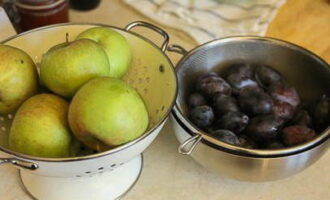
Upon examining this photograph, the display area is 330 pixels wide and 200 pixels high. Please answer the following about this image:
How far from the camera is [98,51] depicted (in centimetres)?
50

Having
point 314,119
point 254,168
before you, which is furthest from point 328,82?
point 254,168

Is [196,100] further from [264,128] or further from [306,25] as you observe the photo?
[306,25]

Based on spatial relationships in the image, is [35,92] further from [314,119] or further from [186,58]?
[314,119]

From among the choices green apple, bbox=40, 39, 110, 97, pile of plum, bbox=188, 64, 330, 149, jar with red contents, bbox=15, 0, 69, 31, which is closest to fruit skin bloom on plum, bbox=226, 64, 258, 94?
pile of plum, bbox=188, 64, 330, 149

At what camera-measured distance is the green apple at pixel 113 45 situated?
545 millimetres

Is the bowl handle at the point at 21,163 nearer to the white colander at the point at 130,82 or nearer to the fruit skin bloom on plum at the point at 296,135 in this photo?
the white colander at the point at 130,82

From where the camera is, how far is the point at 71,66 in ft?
1.58

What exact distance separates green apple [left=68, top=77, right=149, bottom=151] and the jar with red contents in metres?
0.35

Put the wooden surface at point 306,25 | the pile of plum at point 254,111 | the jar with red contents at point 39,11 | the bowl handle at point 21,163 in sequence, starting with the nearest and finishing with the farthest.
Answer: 1. the bowl handle at point 21,163
2. the pile of plum at point 254,111
3. the jar with red contents at point 39,11
4. the wooden surface at point 306,25

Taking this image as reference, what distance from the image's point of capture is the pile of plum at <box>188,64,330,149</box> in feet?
1.76

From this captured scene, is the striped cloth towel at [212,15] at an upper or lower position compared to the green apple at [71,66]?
lower

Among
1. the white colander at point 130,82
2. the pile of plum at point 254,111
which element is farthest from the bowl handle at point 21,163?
the pile of plum at point 254,111

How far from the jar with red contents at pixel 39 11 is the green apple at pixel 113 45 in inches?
9.4

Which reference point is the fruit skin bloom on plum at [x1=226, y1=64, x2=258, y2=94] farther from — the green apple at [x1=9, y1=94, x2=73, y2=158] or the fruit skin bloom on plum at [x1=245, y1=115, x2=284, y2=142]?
the green apple at [x1=9, y1=94, x2=73, y2=158]
